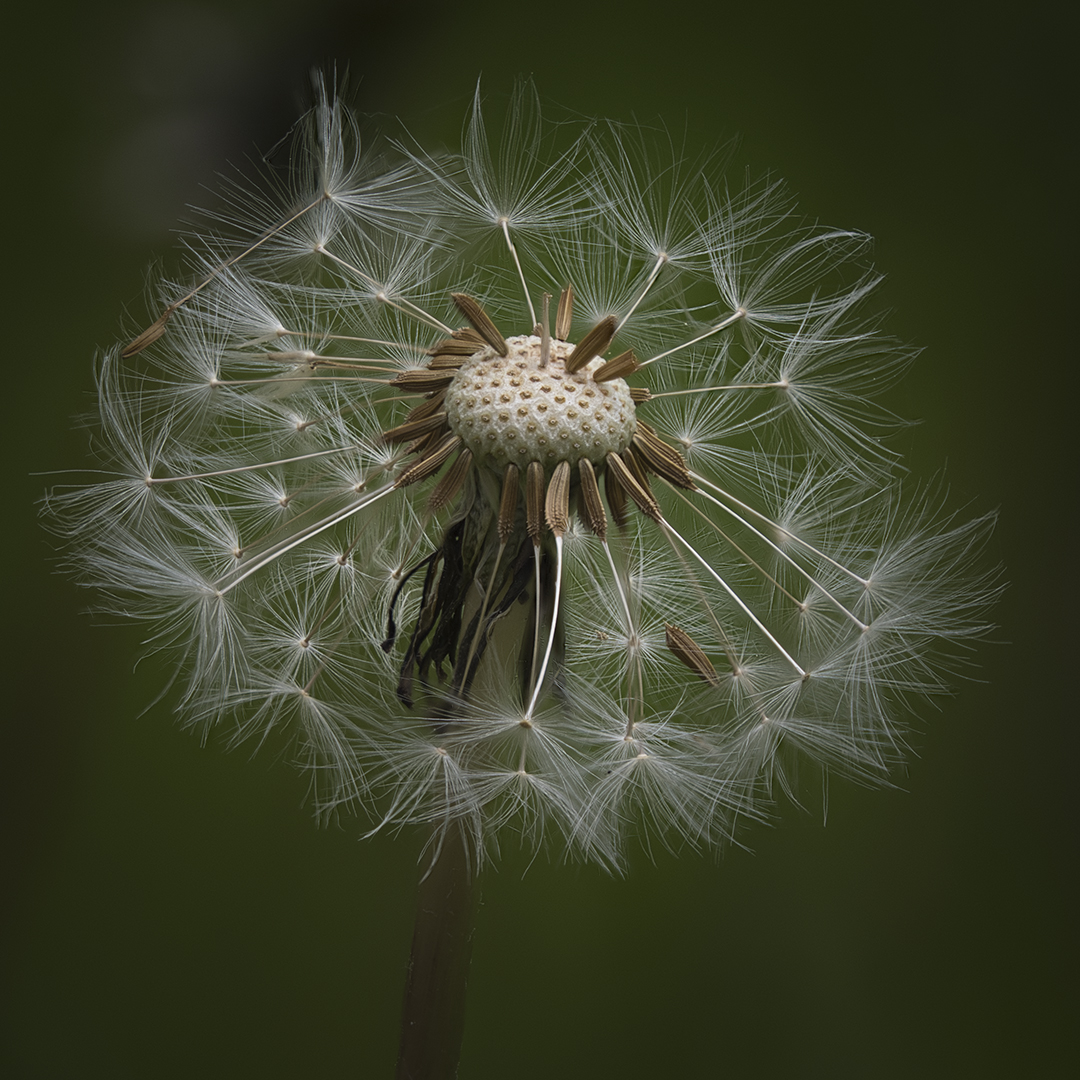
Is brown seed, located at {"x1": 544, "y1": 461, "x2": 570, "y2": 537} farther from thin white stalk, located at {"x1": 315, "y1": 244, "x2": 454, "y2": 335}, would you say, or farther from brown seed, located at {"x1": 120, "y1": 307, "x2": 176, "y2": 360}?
brown seed, located at {"x1": 120, "y1": 307, "x2": 176, "y2": 360}

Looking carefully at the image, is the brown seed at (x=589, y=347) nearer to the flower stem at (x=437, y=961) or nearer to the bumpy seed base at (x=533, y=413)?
the bumpy seed base at (x=533, y=413)

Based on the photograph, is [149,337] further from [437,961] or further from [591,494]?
[437,961]

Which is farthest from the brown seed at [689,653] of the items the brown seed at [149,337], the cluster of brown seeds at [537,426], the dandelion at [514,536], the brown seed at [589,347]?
the brown seed at [149,337]

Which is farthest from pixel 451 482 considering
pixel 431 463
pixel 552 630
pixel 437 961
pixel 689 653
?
pixel 437 961

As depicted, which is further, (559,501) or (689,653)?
(689,653)

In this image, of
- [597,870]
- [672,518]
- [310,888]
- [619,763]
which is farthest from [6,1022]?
[672,518]

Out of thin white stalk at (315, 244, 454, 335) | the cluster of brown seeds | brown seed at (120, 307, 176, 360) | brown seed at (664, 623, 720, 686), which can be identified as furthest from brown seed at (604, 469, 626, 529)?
brown seed at (120, 307, 176, 360)

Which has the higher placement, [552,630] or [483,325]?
[483,325]

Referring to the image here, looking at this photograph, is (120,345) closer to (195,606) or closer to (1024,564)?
(195,606)
